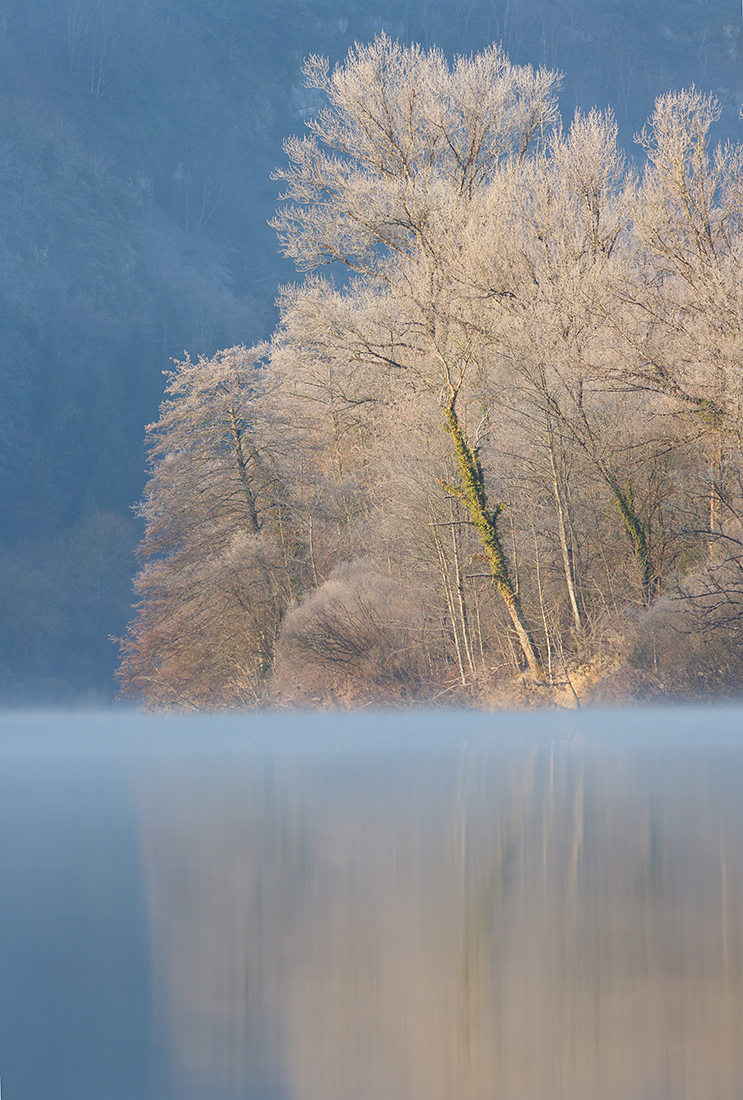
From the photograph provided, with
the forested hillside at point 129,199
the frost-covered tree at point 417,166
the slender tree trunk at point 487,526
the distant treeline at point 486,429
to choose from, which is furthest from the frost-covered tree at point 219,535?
the forested hillside at point 129,199

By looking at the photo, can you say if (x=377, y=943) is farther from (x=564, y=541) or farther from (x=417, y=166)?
(x=417, y=166)

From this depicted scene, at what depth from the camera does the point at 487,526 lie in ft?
67.0

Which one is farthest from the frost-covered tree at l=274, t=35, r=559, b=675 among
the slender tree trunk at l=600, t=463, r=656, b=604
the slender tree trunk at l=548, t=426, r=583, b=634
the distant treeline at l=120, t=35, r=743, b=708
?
the slender tree trunk at l=600, t=463, r=656, b=604

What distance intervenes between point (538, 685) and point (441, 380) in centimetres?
651

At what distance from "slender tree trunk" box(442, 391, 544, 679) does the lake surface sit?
9.13 m

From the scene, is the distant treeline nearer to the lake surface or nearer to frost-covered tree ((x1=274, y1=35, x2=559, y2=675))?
frost-covered tree ((x1=274, y1=35, x2=559, y2=675))

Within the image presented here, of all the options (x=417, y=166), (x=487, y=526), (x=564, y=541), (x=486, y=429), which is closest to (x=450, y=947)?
(x=564, y=541)

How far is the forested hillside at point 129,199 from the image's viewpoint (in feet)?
265

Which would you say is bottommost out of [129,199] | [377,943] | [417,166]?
[377,943]

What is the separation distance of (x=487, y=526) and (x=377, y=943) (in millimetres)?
15395

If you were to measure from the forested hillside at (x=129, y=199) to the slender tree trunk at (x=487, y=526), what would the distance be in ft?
173

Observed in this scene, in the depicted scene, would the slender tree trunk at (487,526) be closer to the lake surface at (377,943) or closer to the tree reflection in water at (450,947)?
the lake surface at (377,943)

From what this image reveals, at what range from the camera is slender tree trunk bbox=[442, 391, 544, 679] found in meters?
20.4

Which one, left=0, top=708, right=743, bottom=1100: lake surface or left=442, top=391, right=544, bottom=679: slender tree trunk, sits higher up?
left=442, top=391, right=544, bottom=679: slender tree trunk
